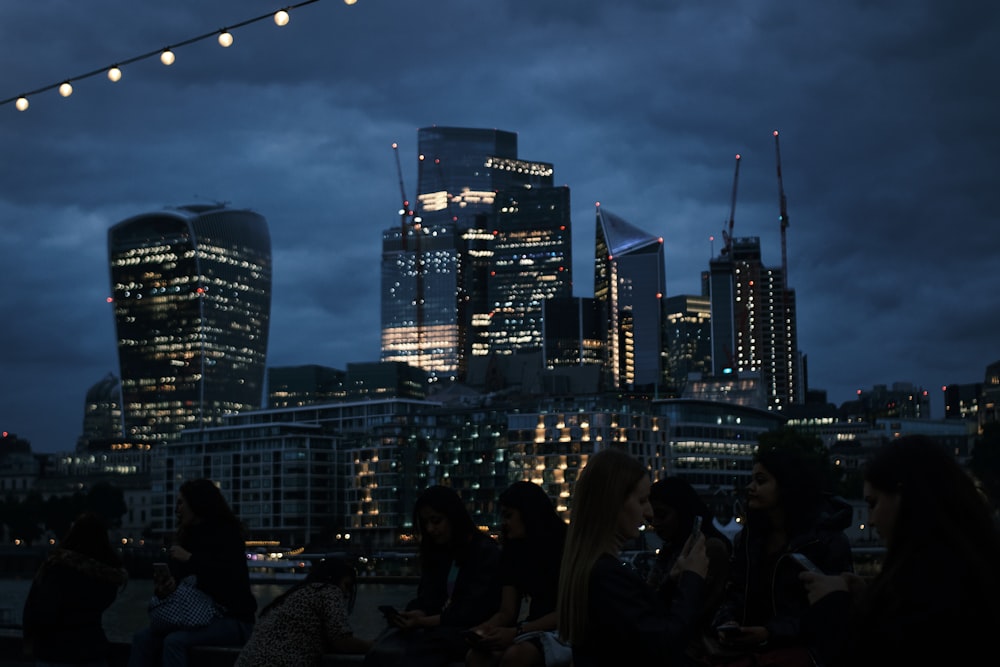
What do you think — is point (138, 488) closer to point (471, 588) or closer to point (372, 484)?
point (372, 484)

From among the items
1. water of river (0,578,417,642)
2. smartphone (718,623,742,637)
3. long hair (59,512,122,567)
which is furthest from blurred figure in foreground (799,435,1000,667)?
water of river (0,578,417,642)

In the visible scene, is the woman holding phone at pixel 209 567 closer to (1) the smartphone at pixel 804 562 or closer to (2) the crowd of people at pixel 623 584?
(2) the crowd of people at pixel 623 584

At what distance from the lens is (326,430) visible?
15788 centimetres

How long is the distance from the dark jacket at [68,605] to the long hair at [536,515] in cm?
429

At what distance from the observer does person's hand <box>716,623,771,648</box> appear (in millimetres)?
6109

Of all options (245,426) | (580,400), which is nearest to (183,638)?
(580,400)

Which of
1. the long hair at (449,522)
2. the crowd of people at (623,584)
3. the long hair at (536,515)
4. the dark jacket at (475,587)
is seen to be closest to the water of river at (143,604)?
the crowd of people at (623,584)

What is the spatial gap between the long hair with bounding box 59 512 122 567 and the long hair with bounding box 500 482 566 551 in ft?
13.8

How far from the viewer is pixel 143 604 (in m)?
79.6

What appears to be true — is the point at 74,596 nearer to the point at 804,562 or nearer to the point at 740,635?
the point at 740,635

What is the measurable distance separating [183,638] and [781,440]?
109417 mm

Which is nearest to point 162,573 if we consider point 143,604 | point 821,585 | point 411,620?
point 411,620

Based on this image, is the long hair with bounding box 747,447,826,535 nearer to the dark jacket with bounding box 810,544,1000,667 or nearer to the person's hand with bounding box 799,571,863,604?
the person's hand with bounding box 799,571,863,604

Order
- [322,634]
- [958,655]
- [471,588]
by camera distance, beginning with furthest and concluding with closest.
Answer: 1. [322,634]
2. [471,588]
3. [958,655]
